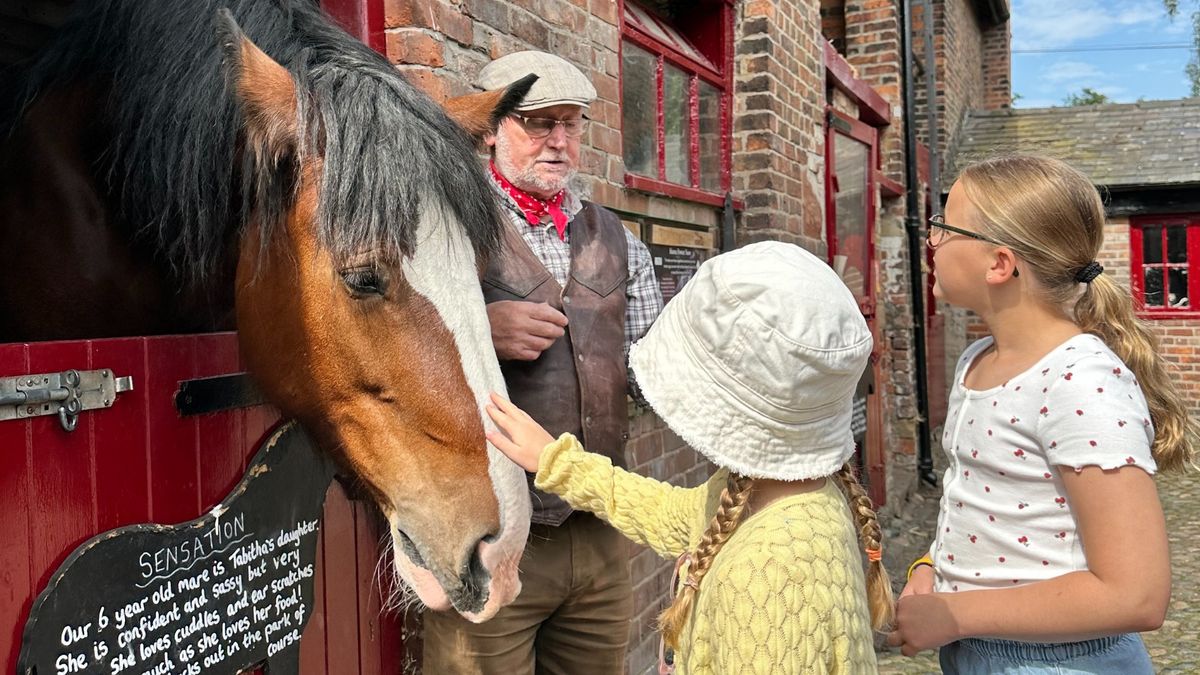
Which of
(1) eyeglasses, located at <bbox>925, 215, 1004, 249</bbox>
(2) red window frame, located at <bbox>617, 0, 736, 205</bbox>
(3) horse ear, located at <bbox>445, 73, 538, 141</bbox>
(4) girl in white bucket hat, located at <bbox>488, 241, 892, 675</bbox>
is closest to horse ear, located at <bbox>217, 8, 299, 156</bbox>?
(3) horse ear, located at <bbox>445, 73, 538, 141</bbox>

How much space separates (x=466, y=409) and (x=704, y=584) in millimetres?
532

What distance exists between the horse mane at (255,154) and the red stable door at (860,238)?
15.3 feet

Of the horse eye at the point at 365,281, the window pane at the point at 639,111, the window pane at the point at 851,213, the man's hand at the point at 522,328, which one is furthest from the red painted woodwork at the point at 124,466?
the window pane at the point at 851,213

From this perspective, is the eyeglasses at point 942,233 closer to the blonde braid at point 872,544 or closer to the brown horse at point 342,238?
the blonde braid at point 872,544

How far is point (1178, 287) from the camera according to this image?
1303 cm

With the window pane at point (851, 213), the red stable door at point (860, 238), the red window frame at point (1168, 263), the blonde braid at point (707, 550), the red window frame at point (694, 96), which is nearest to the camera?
the blonde braid at point (707, 550)

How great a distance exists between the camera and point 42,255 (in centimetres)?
197

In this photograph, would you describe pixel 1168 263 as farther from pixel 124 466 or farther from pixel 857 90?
pixel 124 466

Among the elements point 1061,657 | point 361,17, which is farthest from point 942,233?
point 361,17

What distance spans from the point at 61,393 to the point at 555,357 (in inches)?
42.6

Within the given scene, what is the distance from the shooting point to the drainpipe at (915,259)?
8.47 meters

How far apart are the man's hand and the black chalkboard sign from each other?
1.62ft

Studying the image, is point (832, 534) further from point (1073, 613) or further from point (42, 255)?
point (42, 255)

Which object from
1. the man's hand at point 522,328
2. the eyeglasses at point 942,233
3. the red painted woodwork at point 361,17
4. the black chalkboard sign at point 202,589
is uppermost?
the red painted woodwork at point 361,17
